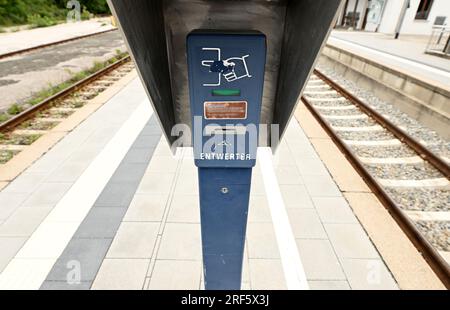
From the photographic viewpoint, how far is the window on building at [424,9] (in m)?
17.5

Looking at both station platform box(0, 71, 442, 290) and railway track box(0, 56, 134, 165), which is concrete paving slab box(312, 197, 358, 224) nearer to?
station platform box(0, 71, 442, 290)

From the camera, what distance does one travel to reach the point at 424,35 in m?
18.1

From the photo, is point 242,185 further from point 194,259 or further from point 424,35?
point 424,35

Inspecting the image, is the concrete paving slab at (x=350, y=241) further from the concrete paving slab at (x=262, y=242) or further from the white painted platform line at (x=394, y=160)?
the white painted platform line at (x=394, y=160)

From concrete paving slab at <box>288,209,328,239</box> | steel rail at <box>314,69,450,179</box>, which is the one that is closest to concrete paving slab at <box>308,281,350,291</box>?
concrete paving slab at <box>288,209,328,239</box>

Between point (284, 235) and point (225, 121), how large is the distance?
2.00m

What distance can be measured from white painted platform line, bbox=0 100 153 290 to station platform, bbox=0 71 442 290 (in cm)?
1

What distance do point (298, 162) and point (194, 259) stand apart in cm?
237

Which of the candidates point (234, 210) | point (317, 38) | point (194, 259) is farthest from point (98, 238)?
point (317, 38)

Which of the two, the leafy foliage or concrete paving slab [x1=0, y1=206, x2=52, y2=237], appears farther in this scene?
the leafy foliage

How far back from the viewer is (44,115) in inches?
235

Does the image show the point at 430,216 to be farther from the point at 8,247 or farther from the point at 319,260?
the point at 8,247

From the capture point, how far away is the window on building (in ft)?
57.5

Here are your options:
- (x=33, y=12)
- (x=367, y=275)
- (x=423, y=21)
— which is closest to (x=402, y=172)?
(x=367, y=275)
